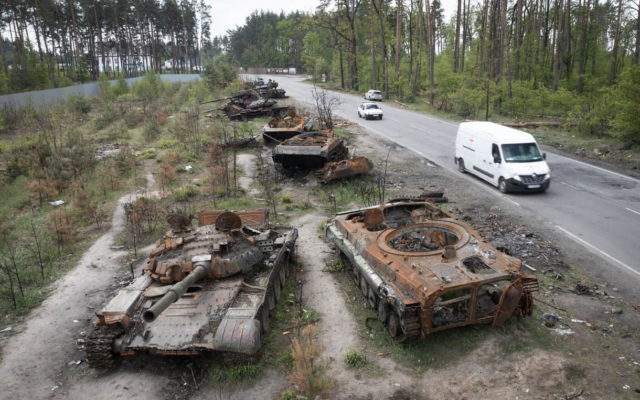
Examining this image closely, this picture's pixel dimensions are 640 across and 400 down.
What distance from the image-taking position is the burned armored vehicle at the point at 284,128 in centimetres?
2316

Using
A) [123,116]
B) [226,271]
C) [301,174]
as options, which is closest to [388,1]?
[123,116]

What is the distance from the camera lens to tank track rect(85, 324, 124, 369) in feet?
24.5

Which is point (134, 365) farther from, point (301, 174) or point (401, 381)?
point (301, 174)

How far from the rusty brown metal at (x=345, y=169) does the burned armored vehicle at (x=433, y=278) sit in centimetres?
742

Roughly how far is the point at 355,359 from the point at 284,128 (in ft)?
57.2

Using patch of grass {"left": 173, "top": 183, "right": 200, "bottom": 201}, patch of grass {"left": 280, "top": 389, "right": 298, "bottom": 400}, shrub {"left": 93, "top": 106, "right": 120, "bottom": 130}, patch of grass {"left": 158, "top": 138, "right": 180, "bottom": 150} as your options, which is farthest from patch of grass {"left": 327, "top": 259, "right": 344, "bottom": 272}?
shrub {"left": 93, "top": 106, "right": 120, "bottom": 130}

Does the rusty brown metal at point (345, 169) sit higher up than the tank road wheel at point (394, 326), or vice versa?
the rusty brown metal at point (345, 169)

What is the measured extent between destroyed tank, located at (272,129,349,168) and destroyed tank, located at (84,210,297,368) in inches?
300

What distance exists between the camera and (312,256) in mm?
12141

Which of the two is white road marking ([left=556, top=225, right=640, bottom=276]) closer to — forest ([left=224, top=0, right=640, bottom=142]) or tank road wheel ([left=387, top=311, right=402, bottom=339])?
tank road wheel ([left=387, top=311, right=402, bottom=339])

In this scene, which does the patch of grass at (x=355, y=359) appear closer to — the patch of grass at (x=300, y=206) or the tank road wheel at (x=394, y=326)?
the tank road wheel at (x=394, y=326)

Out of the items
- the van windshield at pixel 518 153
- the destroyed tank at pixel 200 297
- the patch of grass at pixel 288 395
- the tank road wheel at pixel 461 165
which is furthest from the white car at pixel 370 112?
the patch of grass at pixel 288 395

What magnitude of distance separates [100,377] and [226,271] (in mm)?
2716

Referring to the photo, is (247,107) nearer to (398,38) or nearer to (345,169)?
(398,38)
